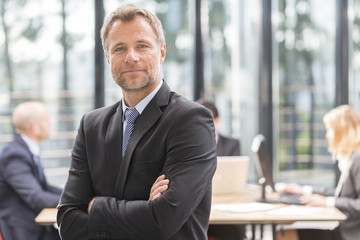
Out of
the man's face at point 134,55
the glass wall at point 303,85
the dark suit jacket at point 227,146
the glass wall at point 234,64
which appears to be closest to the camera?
the man's face at point 134,55

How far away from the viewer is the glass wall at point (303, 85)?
5852 millimetres

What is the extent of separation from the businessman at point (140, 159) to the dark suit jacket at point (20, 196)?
1542mm

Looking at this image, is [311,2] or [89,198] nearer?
[89,198]

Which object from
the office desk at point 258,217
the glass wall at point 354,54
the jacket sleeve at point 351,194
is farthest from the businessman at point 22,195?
the glass wall at point 354,54

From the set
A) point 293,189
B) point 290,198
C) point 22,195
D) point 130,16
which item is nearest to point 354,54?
point 293,189

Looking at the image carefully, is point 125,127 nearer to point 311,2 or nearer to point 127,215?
point 127,215

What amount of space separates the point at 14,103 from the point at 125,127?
12.5 feet

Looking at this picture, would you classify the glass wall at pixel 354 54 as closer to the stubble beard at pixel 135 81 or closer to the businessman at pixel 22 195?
the businessman at pixel 22 195

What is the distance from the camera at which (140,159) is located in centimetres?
176

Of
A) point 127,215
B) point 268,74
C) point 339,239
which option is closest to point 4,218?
point 127,215

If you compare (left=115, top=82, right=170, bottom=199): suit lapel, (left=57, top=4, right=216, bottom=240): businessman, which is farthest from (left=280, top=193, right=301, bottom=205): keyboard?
(left=115, top=82, right=170, bottom=199): suit lapel

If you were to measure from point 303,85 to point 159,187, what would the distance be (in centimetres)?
459

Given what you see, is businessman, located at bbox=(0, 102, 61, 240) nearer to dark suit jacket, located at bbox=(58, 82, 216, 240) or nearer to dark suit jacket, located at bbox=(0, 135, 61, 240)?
dark suit jacket, located at bbox=(0, 135, 61, 240)

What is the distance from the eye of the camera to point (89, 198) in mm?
1925
